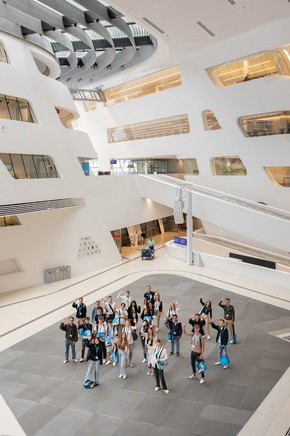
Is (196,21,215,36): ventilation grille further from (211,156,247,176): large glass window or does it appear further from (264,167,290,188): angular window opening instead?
(264,167,290,188): angular window opening

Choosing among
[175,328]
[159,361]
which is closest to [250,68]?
[175,328]

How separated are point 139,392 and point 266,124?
17.6 meters

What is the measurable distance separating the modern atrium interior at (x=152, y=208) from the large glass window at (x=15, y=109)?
6 cm

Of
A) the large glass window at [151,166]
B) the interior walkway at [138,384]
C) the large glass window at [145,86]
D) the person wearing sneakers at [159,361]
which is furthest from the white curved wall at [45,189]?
the large glass window at [151,166]

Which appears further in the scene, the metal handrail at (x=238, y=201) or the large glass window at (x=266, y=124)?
the large glass window at (x=266, y=124)

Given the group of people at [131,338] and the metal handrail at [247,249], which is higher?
the group of people at [131,338]

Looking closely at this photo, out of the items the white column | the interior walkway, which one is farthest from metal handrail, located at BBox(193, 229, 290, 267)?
the interior walkway

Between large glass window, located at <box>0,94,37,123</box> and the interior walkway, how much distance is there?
8.71 m

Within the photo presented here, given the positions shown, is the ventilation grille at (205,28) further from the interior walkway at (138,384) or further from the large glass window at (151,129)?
the interior walkway at (138,384)

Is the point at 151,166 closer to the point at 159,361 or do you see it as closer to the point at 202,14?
the point at 202,14

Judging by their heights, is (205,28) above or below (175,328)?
above

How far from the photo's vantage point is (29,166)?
16.9 m

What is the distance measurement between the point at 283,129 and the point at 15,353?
706 inches

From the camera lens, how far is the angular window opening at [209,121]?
78.9 ft
